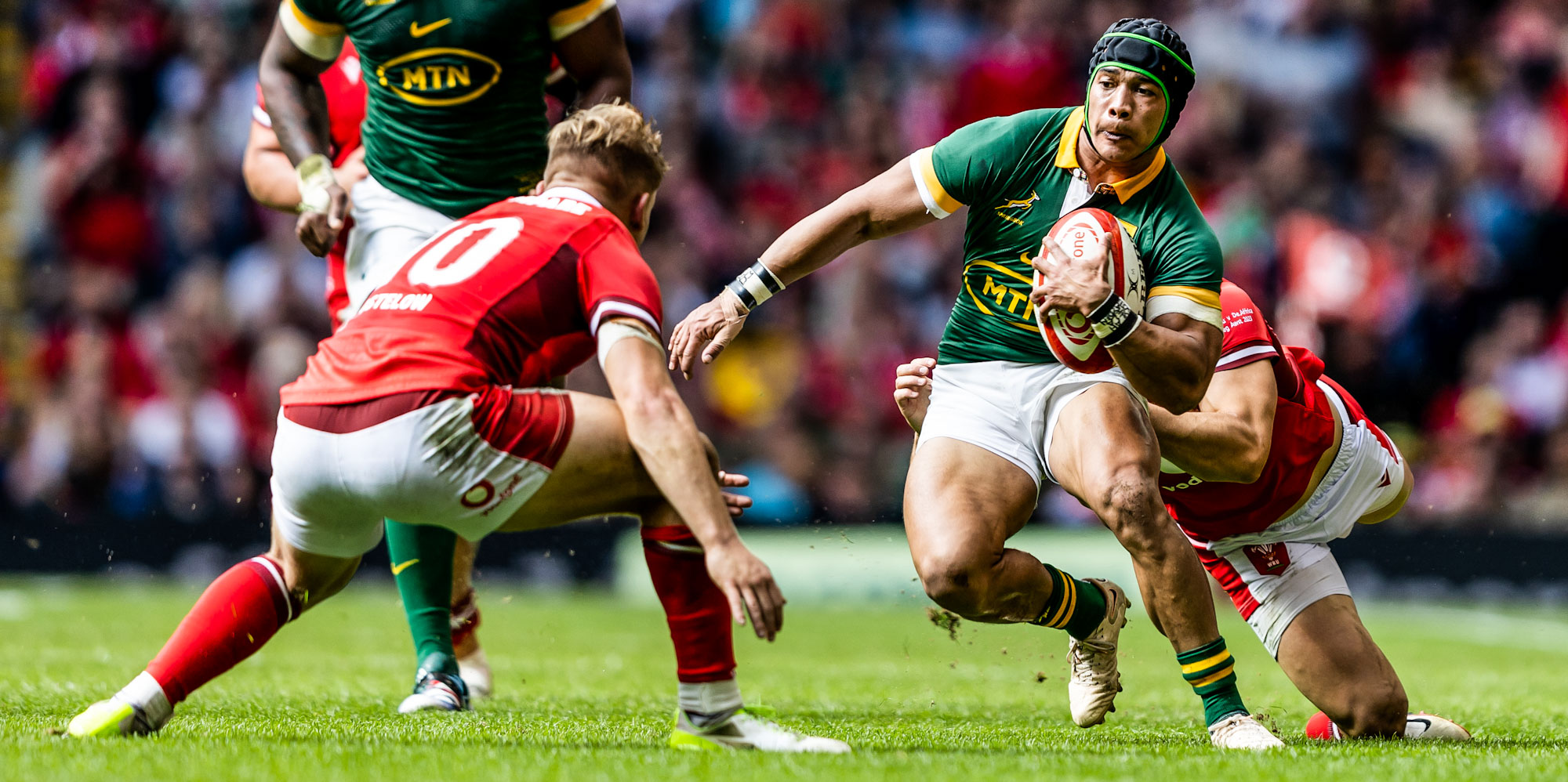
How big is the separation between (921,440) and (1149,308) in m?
0.96

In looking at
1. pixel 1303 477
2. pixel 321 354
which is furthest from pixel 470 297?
pixel 1303 477

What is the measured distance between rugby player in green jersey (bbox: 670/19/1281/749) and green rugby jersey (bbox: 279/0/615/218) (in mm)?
1257

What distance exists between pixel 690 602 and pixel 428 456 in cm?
74

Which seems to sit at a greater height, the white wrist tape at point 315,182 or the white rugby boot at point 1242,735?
the white wrist tape at point 315,182

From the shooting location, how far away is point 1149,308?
16.2 feet

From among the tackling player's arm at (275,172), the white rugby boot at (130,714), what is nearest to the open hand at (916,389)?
the tackling player's arm at (275,172)

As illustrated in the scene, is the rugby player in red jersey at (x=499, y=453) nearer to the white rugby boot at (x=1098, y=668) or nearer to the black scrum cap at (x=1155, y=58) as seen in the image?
the white rugby boot at (x=1098, y=668)

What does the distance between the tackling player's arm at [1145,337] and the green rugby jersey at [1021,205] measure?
0.79 feet

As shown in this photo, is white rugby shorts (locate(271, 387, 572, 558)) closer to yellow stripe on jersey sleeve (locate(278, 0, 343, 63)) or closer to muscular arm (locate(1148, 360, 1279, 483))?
muscular arm (locate(1148, 360, 1279, 483))

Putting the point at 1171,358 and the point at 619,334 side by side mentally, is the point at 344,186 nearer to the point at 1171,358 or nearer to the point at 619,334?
the point at 619,334

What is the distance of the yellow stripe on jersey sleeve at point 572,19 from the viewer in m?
5.90

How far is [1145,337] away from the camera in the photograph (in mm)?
4668

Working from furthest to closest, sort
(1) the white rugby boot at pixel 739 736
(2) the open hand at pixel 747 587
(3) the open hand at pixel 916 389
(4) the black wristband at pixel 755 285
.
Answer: (3) the open hand at pixel 916 389, (4) the black wristband at pixel 755 285, (1) the white rugby boot at pixel 739 736, (2) the open hand at pixel 747 587

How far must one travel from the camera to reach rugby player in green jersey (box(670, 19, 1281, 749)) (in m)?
4.76
